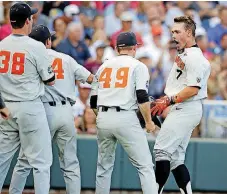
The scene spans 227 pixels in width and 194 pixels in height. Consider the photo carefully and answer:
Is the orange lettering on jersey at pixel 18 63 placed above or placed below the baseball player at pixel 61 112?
above

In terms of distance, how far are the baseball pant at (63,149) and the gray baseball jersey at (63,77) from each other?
98mm

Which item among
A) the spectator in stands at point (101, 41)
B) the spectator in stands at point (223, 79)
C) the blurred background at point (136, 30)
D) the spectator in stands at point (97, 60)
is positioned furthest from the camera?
the spectator in stands at point (101, 41)

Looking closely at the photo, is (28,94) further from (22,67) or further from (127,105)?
(127,105)

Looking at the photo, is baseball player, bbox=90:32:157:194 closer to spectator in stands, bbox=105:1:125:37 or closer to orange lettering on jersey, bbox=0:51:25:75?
orange lettering on jersey, bbox=0:51:25:75

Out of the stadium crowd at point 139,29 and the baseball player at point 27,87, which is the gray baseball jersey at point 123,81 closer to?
the baseball player at point 27,87

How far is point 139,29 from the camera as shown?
12391 millimetres

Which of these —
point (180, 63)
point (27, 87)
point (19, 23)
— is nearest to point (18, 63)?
point (27, 87)

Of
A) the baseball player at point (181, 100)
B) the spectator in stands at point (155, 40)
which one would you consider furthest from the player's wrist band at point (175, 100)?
the spectator in stands at point (155, 40)

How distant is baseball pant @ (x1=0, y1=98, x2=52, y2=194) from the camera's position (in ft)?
24.1

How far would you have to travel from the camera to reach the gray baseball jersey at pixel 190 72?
7797 millimetres

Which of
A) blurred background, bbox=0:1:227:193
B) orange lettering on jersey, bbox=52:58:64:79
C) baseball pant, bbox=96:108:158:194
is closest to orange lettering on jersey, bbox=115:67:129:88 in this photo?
baseball pant, bbox=96:108:158:194

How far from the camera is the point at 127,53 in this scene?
25.9ft

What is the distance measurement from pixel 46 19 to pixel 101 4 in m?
1.15

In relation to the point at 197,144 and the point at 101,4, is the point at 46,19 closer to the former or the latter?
the point at 101,4
